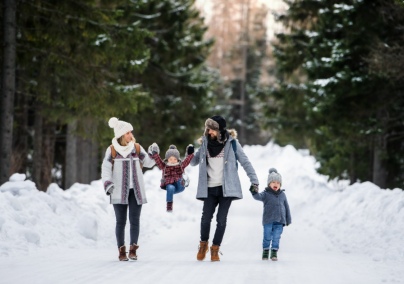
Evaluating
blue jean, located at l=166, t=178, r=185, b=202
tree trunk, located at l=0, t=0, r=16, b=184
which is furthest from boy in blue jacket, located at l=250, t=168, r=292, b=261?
tree trunk, located at l=0, t=0, r=16, b=184

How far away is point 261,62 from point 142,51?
1607 inches

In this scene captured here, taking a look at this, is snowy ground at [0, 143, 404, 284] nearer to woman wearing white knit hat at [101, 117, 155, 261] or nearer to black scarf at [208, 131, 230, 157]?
woman wearing white knit hat at [101, 117, 155, 261]

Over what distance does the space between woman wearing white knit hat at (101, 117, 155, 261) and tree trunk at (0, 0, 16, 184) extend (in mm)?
4703

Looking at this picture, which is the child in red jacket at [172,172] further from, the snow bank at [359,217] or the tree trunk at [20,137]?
the tree trunk at [20,137]

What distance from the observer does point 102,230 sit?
29.3ft

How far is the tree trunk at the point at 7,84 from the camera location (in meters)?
9.73

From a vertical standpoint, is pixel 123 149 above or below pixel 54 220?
above

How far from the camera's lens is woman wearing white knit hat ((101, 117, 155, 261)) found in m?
6.07

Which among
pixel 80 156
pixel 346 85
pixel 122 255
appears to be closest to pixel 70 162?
pixel 80 156

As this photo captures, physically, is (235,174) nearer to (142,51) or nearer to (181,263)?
(181,263)

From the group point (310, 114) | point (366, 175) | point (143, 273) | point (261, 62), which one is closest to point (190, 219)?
point (310, 114)

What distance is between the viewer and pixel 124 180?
6.10m

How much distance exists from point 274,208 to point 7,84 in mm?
6767

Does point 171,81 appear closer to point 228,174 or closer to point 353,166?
point 353,166
